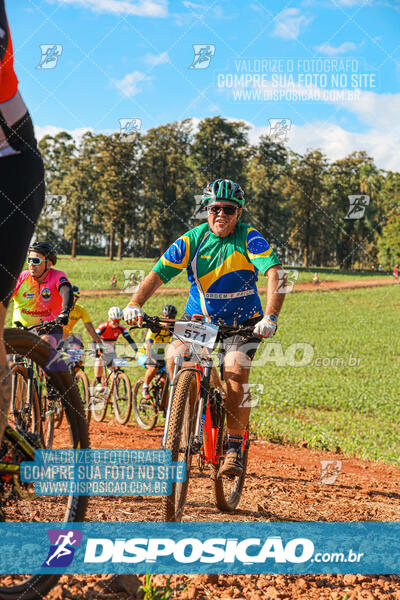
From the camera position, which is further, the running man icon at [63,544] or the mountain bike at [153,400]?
the mountain bike at [153,400]

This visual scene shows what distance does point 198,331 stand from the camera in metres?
4.10

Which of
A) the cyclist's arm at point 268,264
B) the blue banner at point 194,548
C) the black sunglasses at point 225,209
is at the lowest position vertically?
the blue banner at point 194,548

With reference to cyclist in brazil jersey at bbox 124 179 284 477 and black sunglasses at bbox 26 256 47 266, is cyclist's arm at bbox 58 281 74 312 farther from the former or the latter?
cyclist in brazil jersey at bbox 124 179 284 477

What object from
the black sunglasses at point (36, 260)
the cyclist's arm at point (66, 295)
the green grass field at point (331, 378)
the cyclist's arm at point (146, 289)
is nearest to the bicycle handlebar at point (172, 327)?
the cyclist's arm at point (146, 289)

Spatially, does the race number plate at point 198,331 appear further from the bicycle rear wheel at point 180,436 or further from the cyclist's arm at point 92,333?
the cyclist's arm at point 92,333

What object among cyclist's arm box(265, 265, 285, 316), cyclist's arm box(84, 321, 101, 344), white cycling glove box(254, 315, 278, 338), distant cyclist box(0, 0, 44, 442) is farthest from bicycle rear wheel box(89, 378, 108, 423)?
distant cyclist box(0, 0, 44, 442)

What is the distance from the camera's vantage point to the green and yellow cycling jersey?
4629 mm

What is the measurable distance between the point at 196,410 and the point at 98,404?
651 cm

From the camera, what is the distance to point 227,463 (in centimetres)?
449

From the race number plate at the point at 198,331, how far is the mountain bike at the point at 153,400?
18.4ft

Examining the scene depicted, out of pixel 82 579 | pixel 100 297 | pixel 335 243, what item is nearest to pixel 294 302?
pixel 100 297

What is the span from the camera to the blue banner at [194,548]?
2.84 meters

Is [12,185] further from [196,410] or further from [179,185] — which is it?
[179,185]

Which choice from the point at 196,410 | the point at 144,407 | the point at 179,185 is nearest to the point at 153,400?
the point at 144,407
